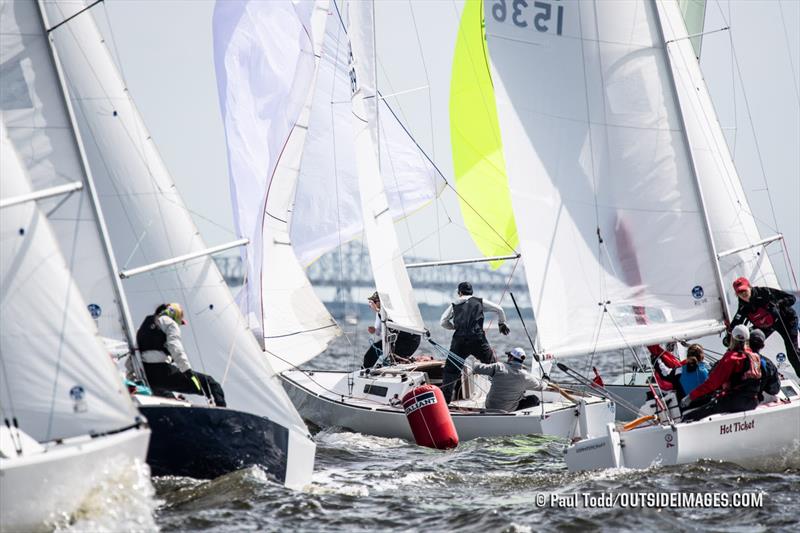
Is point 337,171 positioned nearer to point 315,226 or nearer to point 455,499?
point 315,226

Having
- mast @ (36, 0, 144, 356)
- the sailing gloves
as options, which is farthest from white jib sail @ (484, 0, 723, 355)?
mast @ (36, 0, 144, 356)

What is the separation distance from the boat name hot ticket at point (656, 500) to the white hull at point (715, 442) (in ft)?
2.10

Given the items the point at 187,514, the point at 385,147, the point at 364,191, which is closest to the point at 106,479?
the point at 187,514

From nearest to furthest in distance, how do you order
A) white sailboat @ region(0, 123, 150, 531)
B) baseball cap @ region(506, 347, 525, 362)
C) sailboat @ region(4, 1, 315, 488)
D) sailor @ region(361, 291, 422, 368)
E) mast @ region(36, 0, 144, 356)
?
1. white sailboat @ region(0, 123, 150, 531)
2. sailboat @ region(4, 1, 315, 488)
3. mast @ region(36, 0, 144, 356)
4. baseball cap @ region(506, 347, 525, 362)
5. sailor @ region(361, 291, 422, 368)

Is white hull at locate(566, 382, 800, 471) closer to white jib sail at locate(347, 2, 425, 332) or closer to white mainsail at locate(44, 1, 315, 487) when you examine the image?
white mainsail at locate(44, 1, 315, 487)

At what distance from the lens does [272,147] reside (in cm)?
1589

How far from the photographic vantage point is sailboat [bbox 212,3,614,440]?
12.6m

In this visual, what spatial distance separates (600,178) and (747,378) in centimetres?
255

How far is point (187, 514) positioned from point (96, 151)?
142 inches

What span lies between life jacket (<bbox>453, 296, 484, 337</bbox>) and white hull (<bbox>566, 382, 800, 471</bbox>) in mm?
3037

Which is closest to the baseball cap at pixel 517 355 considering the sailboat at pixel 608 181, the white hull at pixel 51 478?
the sailboat at pixel 608 181

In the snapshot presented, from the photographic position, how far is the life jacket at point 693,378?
1022 cm

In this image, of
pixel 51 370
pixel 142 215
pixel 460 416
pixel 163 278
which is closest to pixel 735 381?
pixel 460 416

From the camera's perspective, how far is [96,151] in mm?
10203
